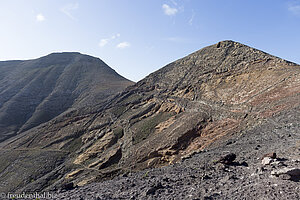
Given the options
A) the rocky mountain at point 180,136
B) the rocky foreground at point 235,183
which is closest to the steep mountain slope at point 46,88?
the rocky mountain at point 180,136

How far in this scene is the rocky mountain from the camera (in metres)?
7.86

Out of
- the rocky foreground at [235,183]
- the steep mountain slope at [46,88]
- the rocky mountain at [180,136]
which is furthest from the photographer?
the steep mountain slope at [46,88]

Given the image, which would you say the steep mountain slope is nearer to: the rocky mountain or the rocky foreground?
the rocky mountain

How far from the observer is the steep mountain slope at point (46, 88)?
49675 millimetres

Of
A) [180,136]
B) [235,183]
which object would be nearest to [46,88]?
[180,136]

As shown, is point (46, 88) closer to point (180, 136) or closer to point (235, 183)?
point (180, 136)

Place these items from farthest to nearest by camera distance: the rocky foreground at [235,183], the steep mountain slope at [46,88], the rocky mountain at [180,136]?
the steep mountain slope at [46,88] → the rocky mountain at [180,136] → the rocky foreground at [235,183]

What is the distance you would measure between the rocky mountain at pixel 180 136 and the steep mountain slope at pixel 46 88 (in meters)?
18.7

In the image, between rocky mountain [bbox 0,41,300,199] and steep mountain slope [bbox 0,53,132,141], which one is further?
steep mountain slope [bbox 0,53,132,141]

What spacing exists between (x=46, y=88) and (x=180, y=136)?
63951 millimetres

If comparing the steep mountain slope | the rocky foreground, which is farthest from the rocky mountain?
the steep mountain slope

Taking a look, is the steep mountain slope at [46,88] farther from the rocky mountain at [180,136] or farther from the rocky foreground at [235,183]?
the rocky foreground at [235,183]

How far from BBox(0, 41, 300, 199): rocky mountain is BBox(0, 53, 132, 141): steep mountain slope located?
18.7 metres

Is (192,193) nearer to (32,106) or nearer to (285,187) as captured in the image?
(285,187)
